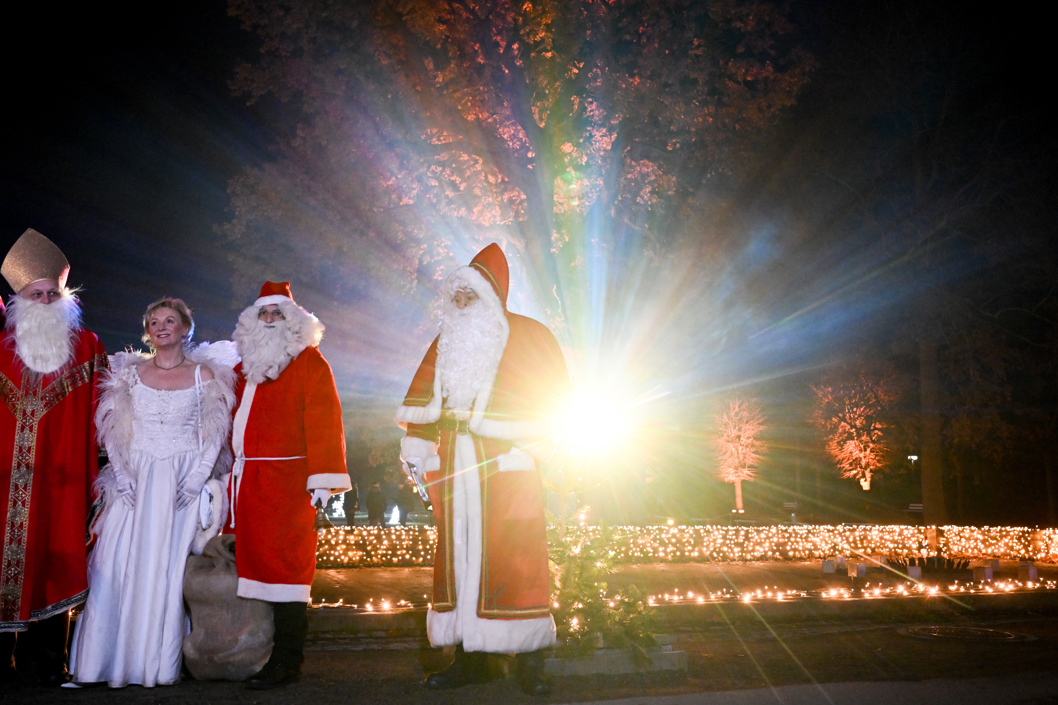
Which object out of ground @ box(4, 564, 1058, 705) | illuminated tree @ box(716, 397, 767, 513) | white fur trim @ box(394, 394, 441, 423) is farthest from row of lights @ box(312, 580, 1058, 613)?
illuminated tree @ box(716, 397, 767, 513)

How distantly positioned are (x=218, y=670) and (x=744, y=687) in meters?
2.99

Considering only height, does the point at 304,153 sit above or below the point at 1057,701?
above

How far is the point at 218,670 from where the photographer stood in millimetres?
4434

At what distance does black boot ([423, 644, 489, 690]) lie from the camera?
4387 millimetres

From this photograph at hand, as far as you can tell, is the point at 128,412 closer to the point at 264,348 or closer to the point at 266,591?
the point at 264,348

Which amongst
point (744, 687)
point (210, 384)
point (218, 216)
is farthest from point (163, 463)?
point (218, 216)

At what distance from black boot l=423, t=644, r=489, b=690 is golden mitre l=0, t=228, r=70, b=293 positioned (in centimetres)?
336

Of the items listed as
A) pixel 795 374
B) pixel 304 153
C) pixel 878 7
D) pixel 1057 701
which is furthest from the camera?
pixel 795 374

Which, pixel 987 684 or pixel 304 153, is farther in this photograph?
pixel 304 153

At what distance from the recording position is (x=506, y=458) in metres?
4.54

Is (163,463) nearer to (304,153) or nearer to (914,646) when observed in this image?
(914,646)

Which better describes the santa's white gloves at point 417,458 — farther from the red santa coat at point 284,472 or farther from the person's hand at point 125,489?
the person's hand at point 125,489

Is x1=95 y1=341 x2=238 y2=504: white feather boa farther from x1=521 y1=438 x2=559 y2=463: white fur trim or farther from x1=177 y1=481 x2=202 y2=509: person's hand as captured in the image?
x1=521 y1=438 x2=559 y2=463: white fur trim

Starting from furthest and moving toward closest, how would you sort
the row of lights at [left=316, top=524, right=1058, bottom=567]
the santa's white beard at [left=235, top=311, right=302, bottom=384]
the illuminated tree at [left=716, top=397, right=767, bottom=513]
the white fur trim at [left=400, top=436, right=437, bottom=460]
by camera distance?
the illuminated tree at [left=716, top=397, right=767, bottom=513], the row of lights at [left=316, top=524, right=1058, bottom=567], the santa's white beard at [left=235, top=311, right=302, bottom=384], the white fur trim at [left=400, top=436, right=437, bottom=460]
